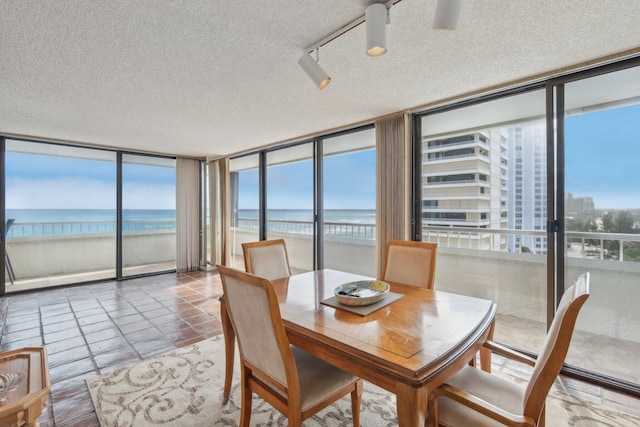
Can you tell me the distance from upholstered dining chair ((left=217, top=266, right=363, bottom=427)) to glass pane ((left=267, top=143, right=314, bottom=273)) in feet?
11.0

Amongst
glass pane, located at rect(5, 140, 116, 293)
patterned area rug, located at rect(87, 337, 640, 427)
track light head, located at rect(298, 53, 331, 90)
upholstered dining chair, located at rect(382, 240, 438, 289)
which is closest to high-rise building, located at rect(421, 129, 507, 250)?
upholstered dining chair, located at rect(382, 240, 438, 289)

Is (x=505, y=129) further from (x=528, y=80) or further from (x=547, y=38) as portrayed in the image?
(x=547, y=38)

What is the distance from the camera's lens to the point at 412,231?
3230 mm

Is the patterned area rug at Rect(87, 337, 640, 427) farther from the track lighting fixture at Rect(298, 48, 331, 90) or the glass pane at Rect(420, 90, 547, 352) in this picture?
the track lighting fixture at Rect(298, 48, 331, 90)

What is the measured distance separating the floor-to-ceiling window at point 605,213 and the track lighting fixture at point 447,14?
68.5 inches

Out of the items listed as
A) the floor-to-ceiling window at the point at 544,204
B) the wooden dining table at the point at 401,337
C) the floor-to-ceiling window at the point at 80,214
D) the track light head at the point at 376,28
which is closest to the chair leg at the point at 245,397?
the wooden dining table at the point at 401,337

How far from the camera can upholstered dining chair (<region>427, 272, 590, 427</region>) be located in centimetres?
100

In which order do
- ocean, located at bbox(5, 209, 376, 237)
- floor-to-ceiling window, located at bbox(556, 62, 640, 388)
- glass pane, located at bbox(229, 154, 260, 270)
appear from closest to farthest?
floor-to-ceiling window, located at bbox(556, 62, 640, 388) < ocean, located at bbox(5, 209, 376, 237) < glass pane, located at bbox(229, 154, 260, 270)

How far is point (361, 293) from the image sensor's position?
1.79 metres

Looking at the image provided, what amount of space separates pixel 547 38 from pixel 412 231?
1924mm

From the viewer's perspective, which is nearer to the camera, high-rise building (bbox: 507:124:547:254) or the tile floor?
the tile floor

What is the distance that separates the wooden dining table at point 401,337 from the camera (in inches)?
42.1

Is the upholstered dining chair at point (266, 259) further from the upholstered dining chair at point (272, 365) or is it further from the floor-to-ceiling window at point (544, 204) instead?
the floor-to-ceiling window at point (544, 204)

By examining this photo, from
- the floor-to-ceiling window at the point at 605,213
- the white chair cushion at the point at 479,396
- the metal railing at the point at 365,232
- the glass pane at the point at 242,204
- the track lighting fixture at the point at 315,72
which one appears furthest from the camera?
the glass pane at the point at 242,204
